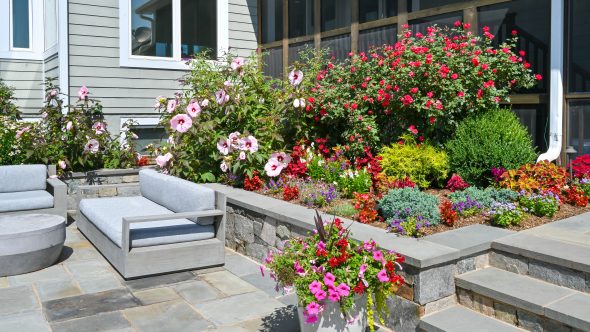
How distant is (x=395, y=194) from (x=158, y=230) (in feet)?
6.80

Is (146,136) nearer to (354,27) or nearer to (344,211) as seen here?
(354,27)

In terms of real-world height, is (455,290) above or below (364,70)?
below

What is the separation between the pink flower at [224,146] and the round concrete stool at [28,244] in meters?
2.01

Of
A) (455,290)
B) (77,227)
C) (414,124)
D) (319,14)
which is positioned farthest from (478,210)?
(319,14)

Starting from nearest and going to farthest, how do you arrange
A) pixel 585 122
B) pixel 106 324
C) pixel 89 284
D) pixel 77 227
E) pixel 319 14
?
pixel 106 324
pixel 89 284
pixel 585 122
pixel 77 227
pixel 319 14

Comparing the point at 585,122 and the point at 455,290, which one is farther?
the point at 585,122

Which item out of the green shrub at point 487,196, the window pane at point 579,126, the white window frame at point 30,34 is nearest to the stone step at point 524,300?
the green shrub at point 487,196

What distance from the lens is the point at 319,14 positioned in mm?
8609

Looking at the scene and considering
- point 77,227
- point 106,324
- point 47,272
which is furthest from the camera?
point 77,227

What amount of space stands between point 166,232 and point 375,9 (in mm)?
4574

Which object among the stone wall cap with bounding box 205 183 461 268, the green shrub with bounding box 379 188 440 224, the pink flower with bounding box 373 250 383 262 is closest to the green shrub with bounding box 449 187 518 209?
the green shrub with bounding box 379 188 440 224

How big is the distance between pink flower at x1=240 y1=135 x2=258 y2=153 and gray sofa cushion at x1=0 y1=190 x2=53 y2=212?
232cm

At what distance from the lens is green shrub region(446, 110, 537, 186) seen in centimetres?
523

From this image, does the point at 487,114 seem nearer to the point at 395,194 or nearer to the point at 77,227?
the point at 395,194
